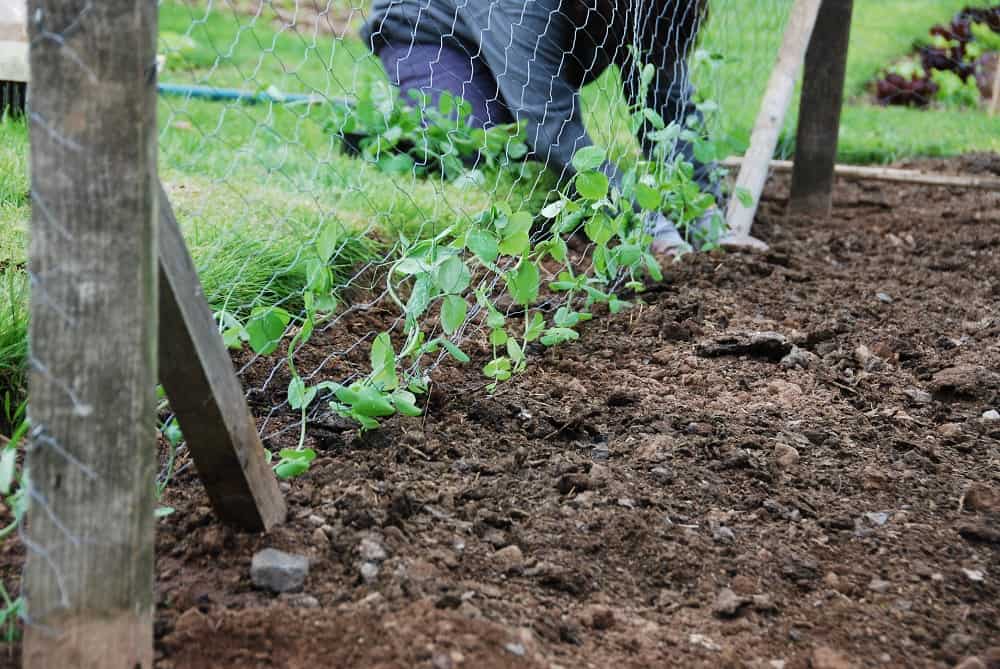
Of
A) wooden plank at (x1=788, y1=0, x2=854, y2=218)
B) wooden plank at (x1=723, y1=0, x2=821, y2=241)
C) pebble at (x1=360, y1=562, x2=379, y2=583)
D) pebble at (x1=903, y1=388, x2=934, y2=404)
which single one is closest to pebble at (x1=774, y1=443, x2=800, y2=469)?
pebble at (x1=903, y1=388, x2=934, y2=404)

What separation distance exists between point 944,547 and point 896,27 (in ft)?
25.3

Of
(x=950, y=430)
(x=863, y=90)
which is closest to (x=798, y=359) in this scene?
(x=950, y=430)

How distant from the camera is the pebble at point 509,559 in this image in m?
1.42

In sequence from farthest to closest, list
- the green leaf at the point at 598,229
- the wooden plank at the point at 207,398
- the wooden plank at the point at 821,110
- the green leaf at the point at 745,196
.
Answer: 1. the wooden plank at the point at 821,110
2. the green leaf at the point at 745,196
3. the green leaf at the point at 598,229
4. the wooden plank at the point at 207,398

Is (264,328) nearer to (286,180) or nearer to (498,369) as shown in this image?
(498,369)

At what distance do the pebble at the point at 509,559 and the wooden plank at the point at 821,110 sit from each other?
266 centimetres

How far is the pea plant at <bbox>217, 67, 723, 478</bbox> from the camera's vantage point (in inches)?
65.9

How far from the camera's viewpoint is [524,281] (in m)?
1.95

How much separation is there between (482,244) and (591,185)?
1.32 feet

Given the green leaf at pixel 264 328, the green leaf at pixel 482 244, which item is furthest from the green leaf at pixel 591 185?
the green leaf at pixel 264 328

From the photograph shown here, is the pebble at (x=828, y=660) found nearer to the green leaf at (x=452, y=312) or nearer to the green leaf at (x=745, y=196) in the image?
the green leaf at (x=452, y=312)

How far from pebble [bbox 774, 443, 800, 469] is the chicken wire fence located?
1.69 ft

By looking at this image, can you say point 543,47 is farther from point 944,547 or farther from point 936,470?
point 944,547

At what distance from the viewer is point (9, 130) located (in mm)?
3027
